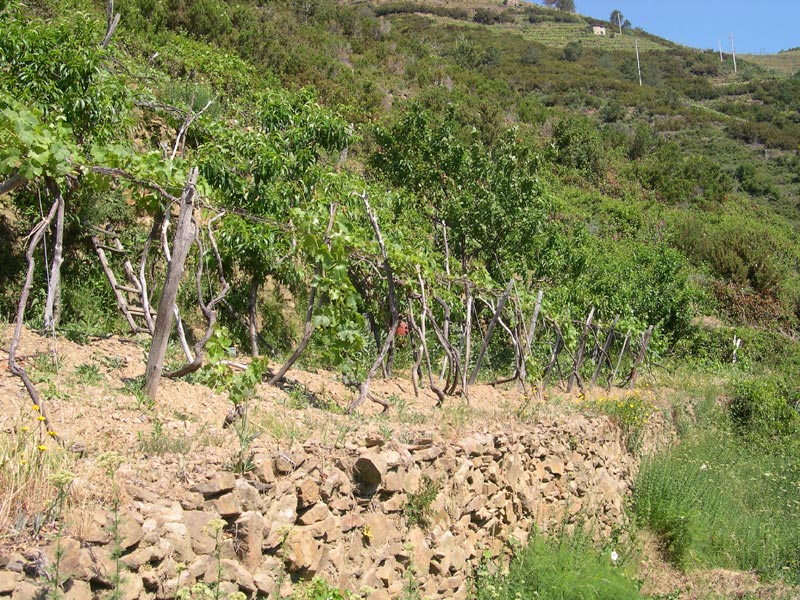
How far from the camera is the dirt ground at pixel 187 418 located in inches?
125

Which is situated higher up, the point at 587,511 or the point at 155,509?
the point at 155,509

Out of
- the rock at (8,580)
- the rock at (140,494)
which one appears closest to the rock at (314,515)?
the rock at (140,494)

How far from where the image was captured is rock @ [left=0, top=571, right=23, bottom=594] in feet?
7.32

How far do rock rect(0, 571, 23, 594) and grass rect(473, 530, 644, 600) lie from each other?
117 inches

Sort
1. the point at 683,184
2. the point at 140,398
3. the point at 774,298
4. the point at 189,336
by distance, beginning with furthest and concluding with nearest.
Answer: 1. the point at 683,184
2. the point at 774,298
3. the point at 189,336
4. the point at 140,398

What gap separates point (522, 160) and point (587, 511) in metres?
6.34

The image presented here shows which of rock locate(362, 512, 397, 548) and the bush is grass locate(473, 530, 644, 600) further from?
the bush

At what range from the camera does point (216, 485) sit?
3.17 meters

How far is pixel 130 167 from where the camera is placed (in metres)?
5.24

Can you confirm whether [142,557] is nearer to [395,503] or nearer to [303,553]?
[303,553]

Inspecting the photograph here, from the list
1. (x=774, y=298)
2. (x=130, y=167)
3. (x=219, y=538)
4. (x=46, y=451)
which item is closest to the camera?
(x=46, y=451)

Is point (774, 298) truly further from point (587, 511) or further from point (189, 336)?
point (189, 336)

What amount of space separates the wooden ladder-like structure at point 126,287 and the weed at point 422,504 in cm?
225

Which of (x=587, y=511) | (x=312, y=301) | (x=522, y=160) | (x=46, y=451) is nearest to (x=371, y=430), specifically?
(x=312, y=301)
